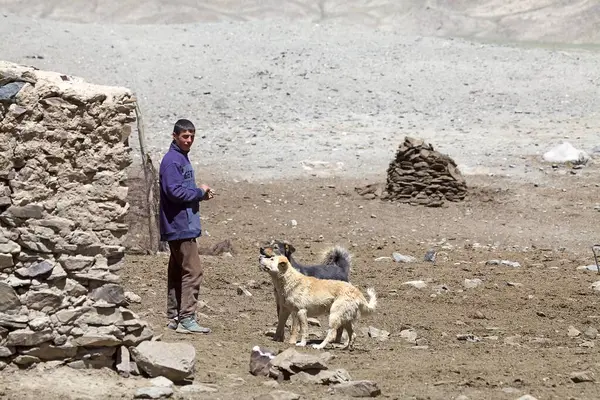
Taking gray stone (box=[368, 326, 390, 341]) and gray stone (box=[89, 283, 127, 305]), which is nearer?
gray stone (box=[89, 283, 127, 305])

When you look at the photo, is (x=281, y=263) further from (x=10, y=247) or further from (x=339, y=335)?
(x=10, y=247)

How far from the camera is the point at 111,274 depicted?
25.3 ft

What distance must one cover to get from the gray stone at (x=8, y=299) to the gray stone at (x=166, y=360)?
0.82 m

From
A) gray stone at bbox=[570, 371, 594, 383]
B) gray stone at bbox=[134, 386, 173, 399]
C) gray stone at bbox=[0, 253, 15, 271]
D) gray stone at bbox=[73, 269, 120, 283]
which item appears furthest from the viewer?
gray stone at bbox=[570, 371, 594, 383]

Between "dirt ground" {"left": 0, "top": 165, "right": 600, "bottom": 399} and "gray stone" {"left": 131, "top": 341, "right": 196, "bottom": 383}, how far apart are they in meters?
0.14

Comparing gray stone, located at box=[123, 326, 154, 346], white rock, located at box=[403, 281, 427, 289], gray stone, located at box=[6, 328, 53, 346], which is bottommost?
white rock, located at box=[403, 281, 427, 289]

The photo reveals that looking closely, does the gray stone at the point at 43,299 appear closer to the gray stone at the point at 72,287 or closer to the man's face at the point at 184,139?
the gray stone at the point at 72,287

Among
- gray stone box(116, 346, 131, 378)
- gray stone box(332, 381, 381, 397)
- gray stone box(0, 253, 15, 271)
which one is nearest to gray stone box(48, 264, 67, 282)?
gray stone box(0, 253, 15, 271)

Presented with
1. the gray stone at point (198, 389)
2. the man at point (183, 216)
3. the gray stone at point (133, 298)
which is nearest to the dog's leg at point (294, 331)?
the man at point (183, 216)

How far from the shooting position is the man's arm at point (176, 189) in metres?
8.84

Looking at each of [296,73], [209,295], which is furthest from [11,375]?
[296,73]

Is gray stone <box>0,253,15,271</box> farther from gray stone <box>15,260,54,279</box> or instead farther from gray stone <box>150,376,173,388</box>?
gray stone <box>150,376,173,388</box>

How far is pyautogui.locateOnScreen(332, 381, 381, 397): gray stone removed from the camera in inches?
296

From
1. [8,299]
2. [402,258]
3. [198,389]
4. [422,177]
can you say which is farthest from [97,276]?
[422,177]
